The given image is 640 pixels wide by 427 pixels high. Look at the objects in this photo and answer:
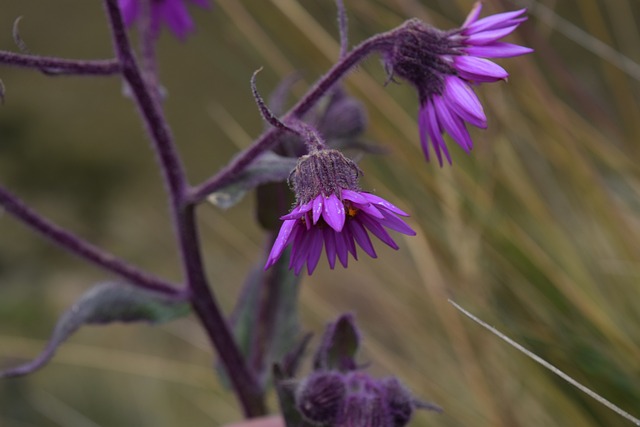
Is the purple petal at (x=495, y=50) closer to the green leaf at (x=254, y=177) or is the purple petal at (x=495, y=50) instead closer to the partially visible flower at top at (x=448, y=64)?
the partially visible flower at top at (x=448, y=64)

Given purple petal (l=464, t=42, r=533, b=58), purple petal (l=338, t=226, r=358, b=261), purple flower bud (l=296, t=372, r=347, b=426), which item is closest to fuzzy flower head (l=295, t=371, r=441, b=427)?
purple flower bud (l=296, t=372, r=347, b=426)

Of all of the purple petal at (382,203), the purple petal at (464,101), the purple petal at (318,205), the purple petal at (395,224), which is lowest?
the purple petal at (318,205)

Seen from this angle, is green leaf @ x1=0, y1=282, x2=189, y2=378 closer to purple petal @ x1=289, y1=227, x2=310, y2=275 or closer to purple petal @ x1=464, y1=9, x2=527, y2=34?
purple petal @ x1=289, y1=227, x2=310, y2=275

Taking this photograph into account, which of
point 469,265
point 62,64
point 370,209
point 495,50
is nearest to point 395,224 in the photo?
point 370,209

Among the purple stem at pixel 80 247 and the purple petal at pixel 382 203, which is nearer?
the purple petal at pixel 382 203

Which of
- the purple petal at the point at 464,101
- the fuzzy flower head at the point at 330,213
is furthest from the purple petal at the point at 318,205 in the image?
the purple petal at the point at 464,101

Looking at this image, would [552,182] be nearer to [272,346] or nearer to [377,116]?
[377,116]

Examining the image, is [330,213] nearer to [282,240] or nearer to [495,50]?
[282,240]
